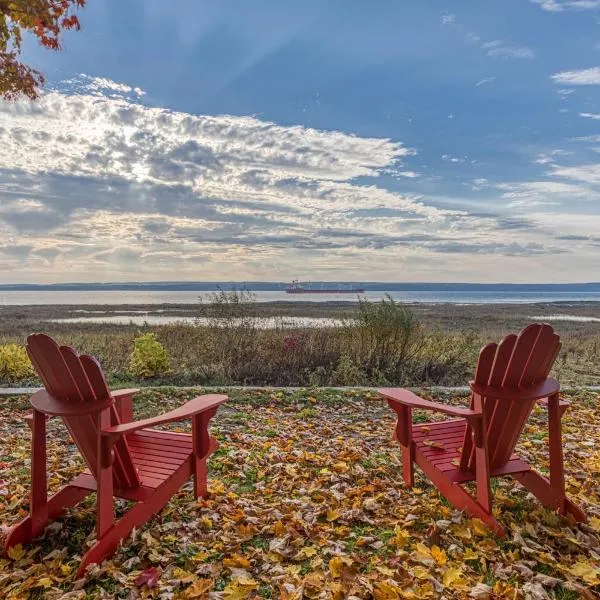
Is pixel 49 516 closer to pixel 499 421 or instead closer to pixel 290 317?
pixel 499 421

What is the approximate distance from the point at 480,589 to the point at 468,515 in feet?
2.35

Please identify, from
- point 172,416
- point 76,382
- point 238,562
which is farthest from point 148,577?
point 76,382

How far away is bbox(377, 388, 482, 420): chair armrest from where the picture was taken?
2768mm

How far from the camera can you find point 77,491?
121 inches

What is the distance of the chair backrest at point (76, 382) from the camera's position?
8.32 feet

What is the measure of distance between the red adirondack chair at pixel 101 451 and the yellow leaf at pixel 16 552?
0.03 meters

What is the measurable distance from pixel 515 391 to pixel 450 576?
0.98 m

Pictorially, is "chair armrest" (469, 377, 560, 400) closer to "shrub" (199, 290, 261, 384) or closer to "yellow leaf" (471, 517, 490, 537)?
"yellow leaf" (471, 517, 490, 537)

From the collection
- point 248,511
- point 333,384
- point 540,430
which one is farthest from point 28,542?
point 333,384

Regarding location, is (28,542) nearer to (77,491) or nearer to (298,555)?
(77,491)

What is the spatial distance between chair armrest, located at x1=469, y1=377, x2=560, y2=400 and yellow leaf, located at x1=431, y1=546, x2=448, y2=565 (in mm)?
815

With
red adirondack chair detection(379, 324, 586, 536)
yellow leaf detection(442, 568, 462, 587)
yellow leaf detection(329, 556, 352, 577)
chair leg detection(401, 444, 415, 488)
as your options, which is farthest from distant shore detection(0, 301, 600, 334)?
yellow leaf detection(442, 568, 462, 587)

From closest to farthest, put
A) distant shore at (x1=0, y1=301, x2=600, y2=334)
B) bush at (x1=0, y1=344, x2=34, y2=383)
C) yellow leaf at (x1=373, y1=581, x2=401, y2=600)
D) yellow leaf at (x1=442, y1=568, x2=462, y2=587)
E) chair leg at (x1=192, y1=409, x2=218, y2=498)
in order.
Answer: yellow leaf at (x1=373, y1=581, x2=401, y2=600) → yellow leaf at (x1=442, y1=568, x2=462, y2=587) → chair leg at (x1=192, y1=409, x2=218, y2=498) → bush at (x1=0, y1=344, x2=34, y2=383) → distant shore at (x1=0, y1=301, x2=600, y2=334)

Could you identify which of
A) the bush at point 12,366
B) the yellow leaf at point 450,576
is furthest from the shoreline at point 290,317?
the yellow leaf at point 450,576
